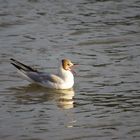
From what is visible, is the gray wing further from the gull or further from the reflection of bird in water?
the reflection of bird in water

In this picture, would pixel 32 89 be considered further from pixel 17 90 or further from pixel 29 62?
pixel 29 62

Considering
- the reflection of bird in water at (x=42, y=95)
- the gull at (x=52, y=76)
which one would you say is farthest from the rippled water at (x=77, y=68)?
the gull at (x=52, y=76)

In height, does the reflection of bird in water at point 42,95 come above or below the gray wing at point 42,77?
below

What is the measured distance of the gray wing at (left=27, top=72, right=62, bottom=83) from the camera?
38.6 feet

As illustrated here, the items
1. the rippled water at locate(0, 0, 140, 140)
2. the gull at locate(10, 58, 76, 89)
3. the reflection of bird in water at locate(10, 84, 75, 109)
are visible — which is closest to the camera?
the rippled water at locate(0, 0, 140, 140)

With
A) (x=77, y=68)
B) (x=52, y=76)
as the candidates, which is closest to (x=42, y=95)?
(x=52, y=76)

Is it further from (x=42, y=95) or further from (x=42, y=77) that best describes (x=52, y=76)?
(x=42, y=95)

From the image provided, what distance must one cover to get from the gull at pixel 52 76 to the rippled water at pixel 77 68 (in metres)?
0.15

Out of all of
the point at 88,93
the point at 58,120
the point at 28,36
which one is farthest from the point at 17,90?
the point at 28,36

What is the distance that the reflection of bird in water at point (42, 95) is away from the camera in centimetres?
1059

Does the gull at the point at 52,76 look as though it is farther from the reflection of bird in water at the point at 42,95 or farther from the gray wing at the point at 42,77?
the reflection of bird in water at the point at 42,95

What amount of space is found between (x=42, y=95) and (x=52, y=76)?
64cm

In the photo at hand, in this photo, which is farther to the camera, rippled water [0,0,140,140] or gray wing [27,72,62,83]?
gray wing [27,72,62,83]

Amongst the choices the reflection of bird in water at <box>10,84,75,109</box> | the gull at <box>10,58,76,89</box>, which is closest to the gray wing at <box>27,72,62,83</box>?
the gull at <box>10,58,76,89</box>
